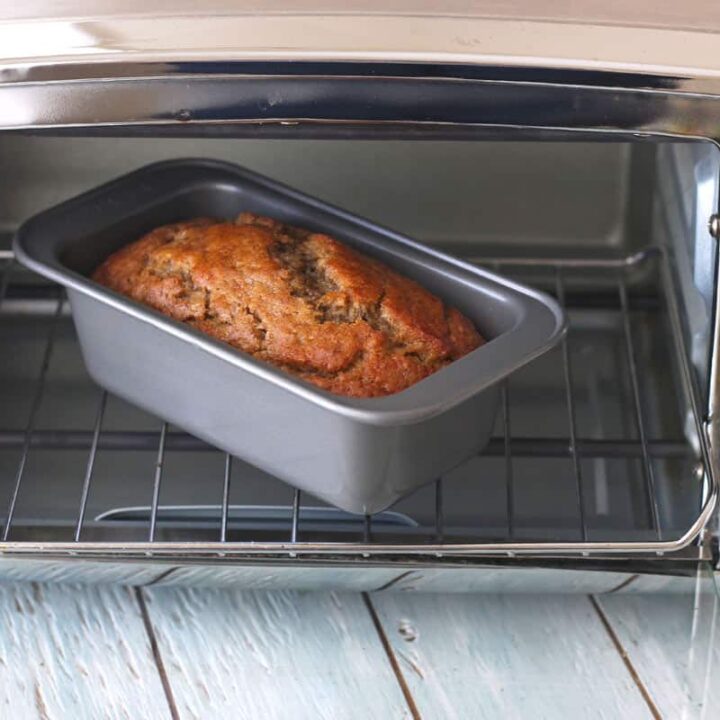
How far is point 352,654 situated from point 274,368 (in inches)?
10.8

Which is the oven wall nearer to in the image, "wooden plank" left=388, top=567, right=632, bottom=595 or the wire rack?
the wire rack

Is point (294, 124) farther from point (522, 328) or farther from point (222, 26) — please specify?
point (522, 328)

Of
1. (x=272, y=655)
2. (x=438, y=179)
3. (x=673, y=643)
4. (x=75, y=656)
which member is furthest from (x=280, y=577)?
(x=438, y=179)

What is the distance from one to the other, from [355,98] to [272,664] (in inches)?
17.3

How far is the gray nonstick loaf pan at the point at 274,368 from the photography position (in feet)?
2.71

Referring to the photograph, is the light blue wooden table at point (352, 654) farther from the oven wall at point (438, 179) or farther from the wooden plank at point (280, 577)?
the oven wall at point (438, 179)

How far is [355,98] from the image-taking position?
31.7 inches

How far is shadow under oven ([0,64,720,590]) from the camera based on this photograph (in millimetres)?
813

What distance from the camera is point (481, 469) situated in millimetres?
1119

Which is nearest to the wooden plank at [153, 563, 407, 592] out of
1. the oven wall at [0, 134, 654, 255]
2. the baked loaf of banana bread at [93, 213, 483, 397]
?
the baked loaf of banana bread at [93, 213, 483, 397]

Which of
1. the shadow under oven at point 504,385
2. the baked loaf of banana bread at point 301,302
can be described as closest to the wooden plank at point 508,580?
the shadow under oven at point 504,385

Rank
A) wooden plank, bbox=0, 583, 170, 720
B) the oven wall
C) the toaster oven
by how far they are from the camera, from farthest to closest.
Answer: the oven wall → wooden plank, bbox=0, 583, 170, 720 → the toaster oven

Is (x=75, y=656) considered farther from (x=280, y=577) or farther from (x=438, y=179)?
(x=438, y=179)

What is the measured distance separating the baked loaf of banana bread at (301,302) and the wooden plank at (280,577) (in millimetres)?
155
